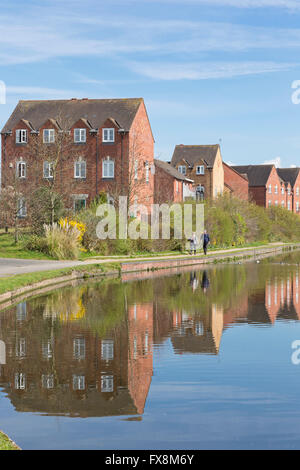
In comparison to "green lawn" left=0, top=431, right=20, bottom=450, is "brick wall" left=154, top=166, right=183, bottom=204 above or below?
above

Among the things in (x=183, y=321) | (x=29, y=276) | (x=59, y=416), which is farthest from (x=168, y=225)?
(x=59, y=416)

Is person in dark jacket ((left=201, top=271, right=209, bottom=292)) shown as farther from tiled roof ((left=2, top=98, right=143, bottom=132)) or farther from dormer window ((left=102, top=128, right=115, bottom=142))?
tiled roof ((left=2, top=98, right=143, bottom=132))

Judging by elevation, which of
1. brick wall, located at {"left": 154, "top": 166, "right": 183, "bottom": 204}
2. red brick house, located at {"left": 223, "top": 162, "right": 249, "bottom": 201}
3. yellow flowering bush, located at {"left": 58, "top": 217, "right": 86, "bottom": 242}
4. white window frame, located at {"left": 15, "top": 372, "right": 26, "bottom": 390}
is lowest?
white window frame, located at {"left": 15, "top": 372, "right": 26, "bottom": 390}

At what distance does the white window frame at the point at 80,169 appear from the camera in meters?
60.2

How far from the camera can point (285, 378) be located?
10.6m

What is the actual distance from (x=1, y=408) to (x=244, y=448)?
3265 millimetres

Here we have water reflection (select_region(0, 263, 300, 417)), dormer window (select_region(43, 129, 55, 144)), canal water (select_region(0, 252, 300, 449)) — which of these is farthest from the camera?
dormer window (select_region(43, 129, 55, 144))

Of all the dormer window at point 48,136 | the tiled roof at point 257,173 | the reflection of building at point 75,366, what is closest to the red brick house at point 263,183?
the tiled roof at point 257,173

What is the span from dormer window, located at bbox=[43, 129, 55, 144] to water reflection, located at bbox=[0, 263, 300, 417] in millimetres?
35549

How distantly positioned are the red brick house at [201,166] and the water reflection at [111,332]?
2227 inches

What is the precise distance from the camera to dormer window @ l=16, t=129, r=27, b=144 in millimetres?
61438

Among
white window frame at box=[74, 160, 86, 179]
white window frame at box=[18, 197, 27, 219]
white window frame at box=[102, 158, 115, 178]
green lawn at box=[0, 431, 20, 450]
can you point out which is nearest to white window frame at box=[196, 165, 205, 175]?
white window frame at box=[102, 158, 115, 178]

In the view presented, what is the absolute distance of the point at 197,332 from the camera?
14883mm

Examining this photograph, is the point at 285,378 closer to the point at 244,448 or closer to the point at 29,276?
the point at 244,448
